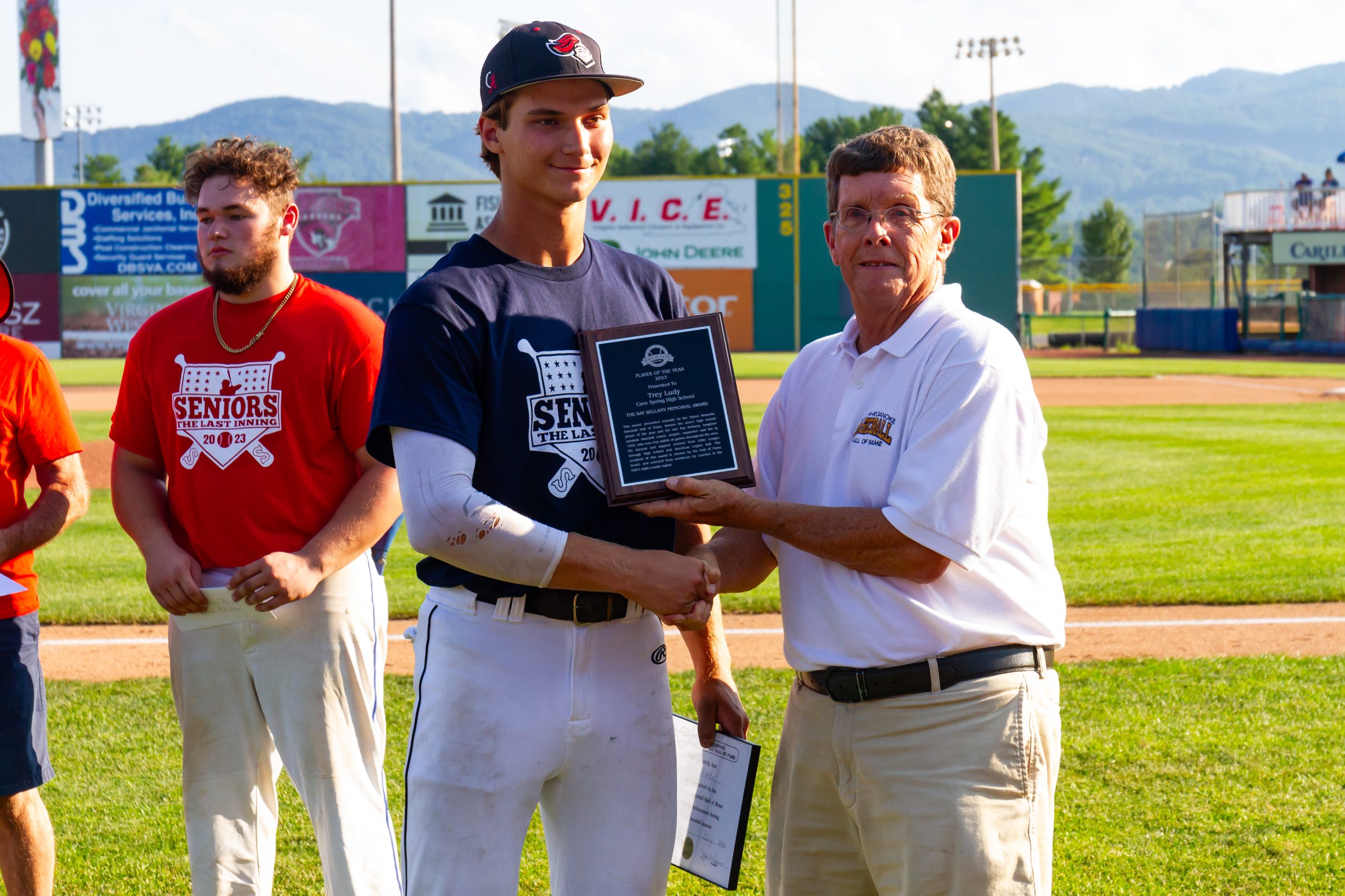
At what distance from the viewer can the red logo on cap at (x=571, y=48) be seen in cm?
262

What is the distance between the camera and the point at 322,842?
3.53 metres

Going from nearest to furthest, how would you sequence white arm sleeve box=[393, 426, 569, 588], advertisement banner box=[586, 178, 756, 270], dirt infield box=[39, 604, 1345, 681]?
1. white arm sleeve box=[393, 426, 569, 588]
2. dirt infield box=[39, 604, 1345, 681]
3. advertisement banner box=[586, 178, 756, 270]

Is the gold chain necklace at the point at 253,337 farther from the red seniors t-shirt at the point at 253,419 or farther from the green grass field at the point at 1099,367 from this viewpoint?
the green grass field at the point at 1099,367

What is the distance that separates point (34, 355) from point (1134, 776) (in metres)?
4.41

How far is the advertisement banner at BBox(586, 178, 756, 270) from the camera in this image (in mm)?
39219

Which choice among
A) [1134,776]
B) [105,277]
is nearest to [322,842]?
[1134,776]

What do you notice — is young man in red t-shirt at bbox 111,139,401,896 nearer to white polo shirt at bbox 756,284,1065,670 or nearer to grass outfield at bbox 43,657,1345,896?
grass outfield at bbox 43,657,1345,896

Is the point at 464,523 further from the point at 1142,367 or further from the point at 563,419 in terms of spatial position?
the point at 1142,367

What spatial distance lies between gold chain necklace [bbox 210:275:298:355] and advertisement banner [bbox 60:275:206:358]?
38.2 meters

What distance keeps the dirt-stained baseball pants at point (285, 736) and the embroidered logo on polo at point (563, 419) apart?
47.7 inches

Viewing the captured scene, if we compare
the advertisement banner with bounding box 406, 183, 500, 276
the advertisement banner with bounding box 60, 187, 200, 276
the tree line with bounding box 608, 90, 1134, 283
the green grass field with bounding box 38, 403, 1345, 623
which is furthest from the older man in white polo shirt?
the tree line with bounding box 608, 90, 1134, 283

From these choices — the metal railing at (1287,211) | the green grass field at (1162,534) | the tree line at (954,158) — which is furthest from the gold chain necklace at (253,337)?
the tree line at (954,158)

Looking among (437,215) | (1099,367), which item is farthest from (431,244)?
(1099,367)

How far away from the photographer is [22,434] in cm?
379
